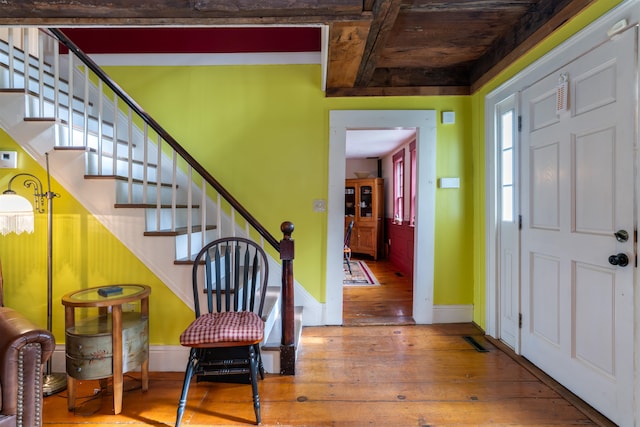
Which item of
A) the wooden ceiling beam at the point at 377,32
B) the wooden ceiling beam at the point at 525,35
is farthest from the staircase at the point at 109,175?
the wooden ceiling beam at the point at 525,35

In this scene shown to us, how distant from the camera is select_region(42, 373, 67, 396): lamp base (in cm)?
207

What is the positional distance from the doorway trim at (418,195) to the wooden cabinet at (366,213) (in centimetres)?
390

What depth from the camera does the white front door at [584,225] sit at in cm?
167

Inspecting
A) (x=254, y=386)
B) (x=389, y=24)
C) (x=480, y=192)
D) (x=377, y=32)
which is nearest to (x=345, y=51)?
(x=377, y=32)

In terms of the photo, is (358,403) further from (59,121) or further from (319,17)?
(59,121)

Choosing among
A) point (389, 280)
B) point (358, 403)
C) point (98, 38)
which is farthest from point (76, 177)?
point (389, 280)

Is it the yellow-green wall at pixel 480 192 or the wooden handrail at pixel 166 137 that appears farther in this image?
the yellow-green wall at pixel 480 192

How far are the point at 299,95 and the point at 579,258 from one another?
2579 millimetres

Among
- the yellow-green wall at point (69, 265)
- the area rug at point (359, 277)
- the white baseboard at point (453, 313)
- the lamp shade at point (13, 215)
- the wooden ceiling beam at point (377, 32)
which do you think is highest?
the wooden ceiling beam at point (377, 32)

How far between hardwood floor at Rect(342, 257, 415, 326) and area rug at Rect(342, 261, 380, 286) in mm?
126

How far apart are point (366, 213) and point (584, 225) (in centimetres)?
556

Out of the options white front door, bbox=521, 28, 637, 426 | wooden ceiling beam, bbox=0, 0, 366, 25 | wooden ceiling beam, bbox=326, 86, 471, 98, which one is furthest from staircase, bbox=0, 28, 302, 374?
white front door, bbox=521, 28, 637, 426

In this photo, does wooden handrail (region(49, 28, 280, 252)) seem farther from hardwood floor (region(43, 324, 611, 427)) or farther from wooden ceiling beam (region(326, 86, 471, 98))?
wooden ceiling beam (region(326, 86, 471, 98))

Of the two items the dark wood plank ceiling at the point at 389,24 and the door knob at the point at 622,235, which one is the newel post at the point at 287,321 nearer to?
the dark wood plank ceiling at the point at 389,24
